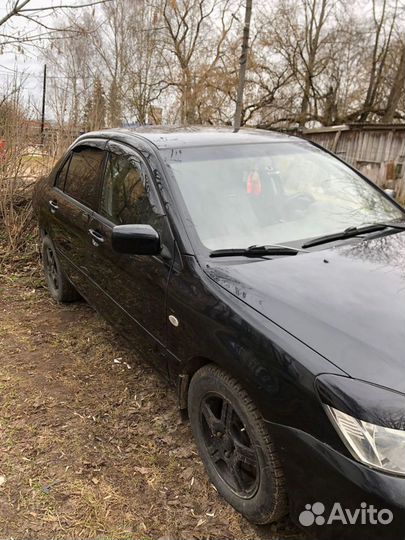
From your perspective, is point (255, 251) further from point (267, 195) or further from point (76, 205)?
point (76, 205)

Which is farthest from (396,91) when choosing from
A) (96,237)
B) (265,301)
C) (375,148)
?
(265,301)

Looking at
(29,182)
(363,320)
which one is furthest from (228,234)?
(29,182)

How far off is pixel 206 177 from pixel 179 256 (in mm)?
627

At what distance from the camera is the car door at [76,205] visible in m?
3.35

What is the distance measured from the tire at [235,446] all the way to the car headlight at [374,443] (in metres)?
0.38

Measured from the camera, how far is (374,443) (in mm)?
1468

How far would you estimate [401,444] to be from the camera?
1.44 m

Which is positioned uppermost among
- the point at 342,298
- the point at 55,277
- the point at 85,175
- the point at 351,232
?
the point at 85,175

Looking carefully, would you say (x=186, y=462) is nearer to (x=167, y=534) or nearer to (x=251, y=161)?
(x=167, y=534)

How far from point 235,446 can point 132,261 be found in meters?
1.23

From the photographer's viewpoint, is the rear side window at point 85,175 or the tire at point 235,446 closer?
the tire at point 235,446

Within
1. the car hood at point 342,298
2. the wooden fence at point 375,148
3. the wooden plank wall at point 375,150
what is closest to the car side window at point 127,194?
the car hood at point 342,298

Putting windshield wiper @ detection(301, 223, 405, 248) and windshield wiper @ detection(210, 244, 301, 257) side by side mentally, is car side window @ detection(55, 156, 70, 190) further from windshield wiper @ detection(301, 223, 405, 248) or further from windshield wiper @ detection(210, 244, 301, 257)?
windshield wiper @ detection(301, 223, 405, 248)

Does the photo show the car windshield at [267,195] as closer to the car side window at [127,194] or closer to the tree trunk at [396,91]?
the car side window at [127,194]
